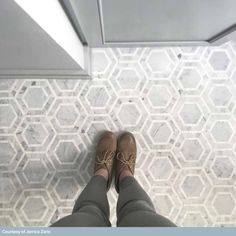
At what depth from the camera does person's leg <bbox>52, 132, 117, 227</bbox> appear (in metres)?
0.63

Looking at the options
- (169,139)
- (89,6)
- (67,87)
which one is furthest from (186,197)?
(89,6)

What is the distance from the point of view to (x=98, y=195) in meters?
0.89

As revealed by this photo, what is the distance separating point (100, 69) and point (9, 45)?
527mm

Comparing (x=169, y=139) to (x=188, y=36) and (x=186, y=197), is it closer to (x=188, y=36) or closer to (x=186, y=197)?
(x=186, y=197)

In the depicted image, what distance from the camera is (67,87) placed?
1.12 m

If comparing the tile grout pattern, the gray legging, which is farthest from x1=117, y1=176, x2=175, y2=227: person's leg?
the tile grout pattern

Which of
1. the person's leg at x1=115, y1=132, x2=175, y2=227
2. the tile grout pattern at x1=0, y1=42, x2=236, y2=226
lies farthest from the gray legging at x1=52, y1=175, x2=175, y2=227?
the tile grout pattern at x1=0, y1=42, x2=236, y2=226

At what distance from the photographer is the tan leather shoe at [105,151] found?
1.10 meters

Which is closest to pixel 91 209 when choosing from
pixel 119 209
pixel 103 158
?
pixel 119 209

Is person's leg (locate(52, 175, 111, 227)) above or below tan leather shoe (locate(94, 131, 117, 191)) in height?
below

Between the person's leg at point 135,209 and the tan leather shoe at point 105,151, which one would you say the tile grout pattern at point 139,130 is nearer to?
the tan leather shoe at point 105,151

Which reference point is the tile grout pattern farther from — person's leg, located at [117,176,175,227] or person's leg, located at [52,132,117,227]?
person's leg, located at [117,176,175,227]

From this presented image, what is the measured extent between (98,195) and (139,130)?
12.4 inches

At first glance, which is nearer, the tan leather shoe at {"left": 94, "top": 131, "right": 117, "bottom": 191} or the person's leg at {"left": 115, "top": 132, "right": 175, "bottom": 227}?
the person's leg at {"left": 115, "top": 132, "right": 175, "bottom": 227}
